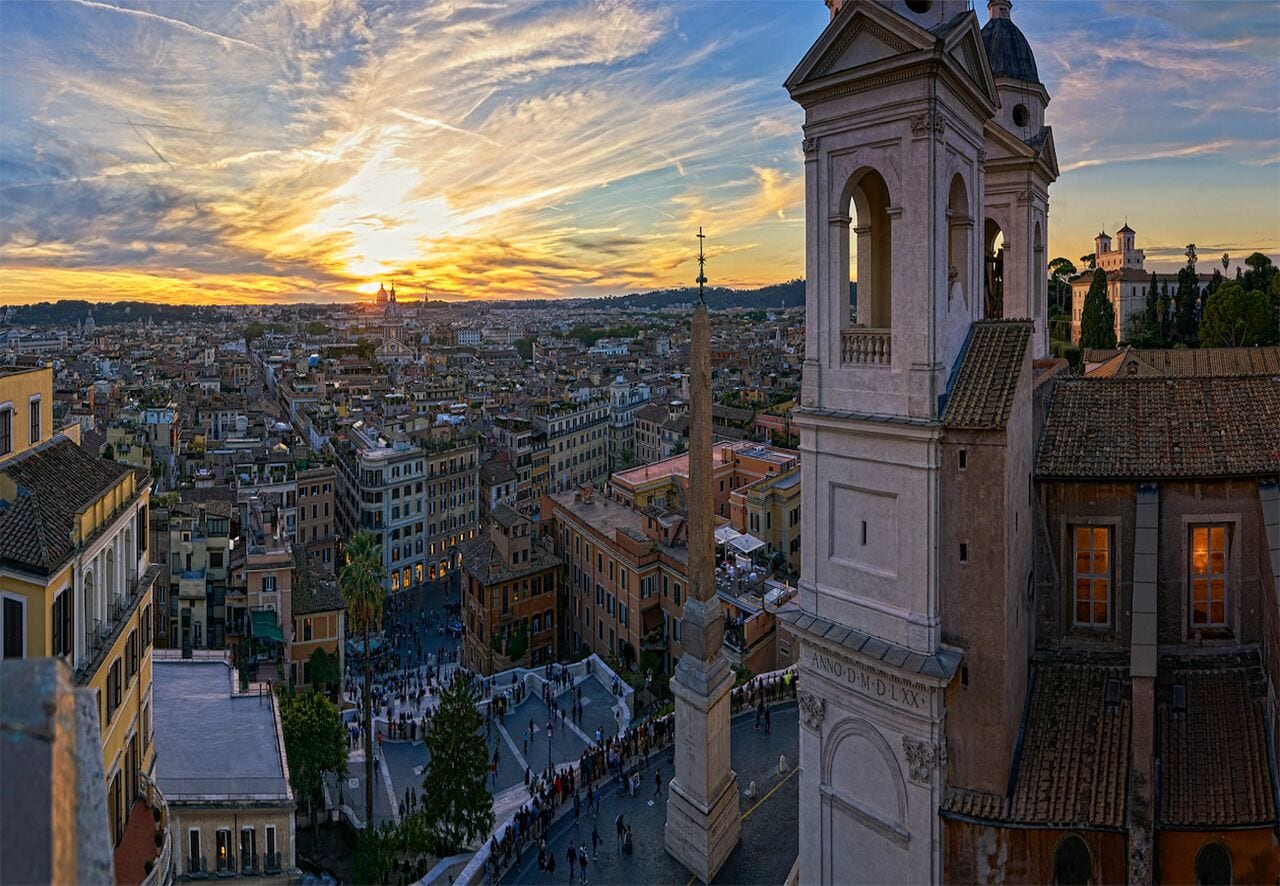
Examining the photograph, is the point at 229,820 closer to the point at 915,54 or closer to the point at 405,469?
the point at 915,54

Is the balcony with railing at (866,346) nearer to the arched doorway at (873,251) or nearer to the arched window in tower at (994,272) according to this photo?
the arched doorway at (873,251)

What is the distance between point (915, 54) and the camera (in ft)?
45.0

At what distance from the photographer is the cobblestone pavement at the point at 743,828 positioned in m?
21.1

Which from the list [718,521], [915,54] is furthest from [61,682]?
[718,521]

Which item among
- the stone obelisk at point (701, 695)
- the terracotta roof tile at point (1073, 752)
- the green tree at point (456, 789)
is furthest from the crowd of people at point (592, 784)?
the terracotta roof tile at point (1073, 752)

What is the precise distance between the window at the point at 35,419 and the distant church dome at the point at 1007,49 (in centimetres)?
2252

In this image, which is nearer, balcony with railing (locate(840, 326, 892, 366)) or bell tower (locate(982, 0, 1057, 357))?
balcony with railing (locate(840, 326, 892, 366))

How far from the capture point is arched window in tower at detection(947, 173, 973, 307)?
52.0 ft

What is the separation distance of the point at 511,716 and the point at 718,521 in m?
18.7

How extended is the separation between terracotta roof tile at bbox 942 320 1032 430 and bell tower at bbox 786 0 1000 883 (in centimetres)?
29

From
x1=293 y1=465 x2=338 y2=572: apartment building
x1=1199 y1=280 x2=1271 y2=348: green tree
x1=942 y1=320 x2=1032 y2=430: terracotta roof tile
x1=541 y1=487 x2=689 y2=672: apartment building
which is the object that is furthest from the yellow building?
x1=1199 y1=280 x2=1271 y2=348: green tree

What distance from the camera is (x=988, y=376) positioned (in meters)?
14.4

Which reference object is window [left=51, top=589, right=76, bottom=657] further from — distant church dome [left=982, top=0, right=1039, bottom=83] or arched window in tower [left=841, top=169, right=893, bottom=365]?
distant church dome [left=982, top=0, right=1039, bottom=83]

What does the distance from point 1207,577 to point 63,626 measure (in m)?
19.1
